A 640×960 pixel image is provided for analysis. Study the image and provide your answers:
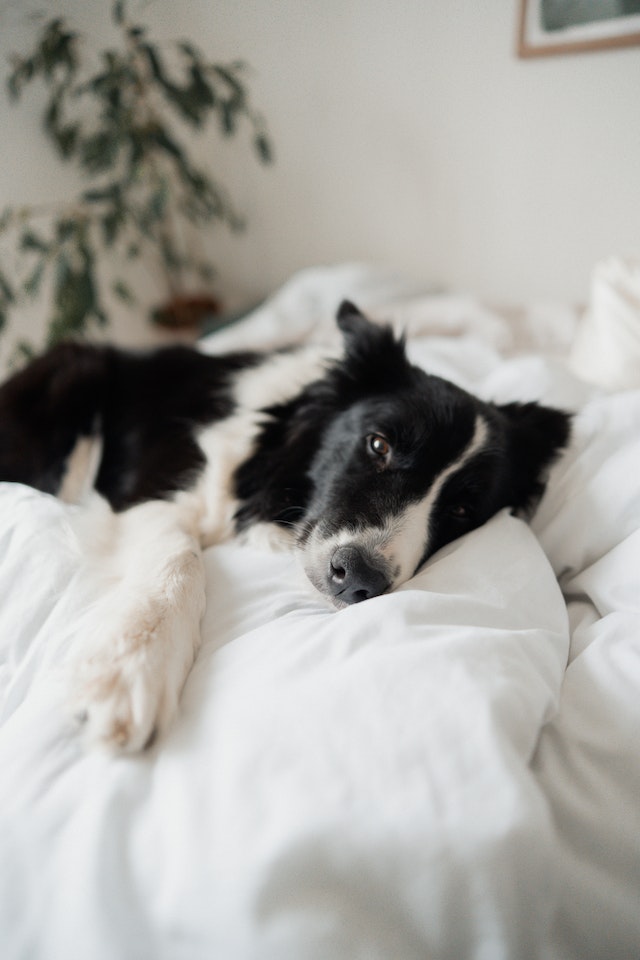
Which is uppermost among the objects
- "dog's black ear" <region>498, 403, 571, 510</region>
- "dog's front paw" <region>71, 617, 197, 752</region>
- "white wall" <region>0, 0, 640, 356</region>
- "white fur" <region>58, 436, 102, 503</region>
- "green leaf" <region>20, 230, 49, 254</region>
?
"white wall" <region>0, 0, 640, 356</region>

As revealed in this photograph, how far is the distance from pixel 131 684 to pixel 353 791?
51cm

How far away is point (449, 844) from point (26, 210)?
3.52m

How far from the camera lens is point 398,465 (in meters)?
1.65

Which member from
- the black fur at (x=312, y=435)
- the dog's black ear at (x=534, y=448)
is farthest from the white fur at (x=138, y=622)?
the dog's black ear at (x=534, y=448)

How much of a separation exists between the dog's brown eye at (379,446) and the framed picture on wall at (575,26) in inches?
79.1

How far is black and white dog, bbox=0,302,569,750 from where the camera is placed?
4.26 ft

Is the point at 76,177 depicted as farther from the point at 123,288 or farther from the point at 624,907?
the point at 624,907

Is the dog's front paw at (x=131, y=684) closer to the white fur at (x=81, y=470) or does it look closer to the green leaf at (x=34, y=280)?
the white fur at (x=81, y=470)

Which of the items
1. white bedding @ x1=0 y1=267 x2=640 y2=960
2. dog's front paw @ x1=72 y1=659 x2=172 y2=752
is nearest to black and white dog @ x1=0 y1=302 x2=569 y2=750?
dog's front paw @ x1=72 y1=659 x2=172 y2=752

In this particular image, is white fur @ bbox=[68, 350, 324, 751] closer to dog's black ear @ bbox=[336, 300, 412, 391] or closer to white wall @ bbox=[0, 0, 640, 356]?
dog's black ear @ bbox=[336, 300, 412, 391]

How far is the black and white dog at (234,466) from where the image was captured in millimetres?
1299

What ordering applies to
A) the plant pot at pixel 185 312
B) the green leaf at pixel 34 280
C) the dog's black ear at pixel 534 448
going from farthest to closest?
1. the plant pot at pixel 185 312
2. the green leaf at pixel 34 280
3. the dog's black ear at pixel 534 448

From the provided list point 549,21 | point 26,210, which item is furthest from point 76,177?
point 549,21

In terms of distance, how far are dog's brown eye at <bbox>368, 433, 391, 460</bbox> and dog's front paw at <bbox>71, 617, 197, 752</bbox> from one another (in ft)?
2.50
